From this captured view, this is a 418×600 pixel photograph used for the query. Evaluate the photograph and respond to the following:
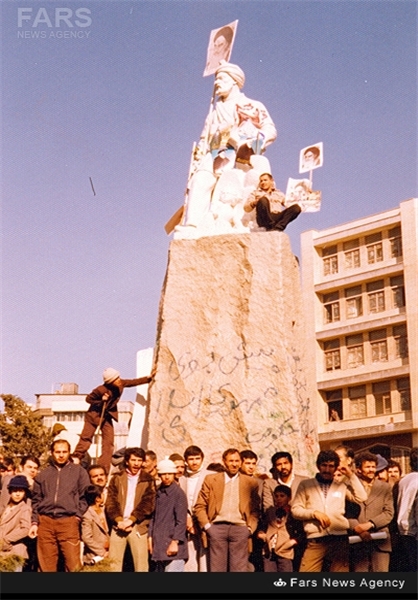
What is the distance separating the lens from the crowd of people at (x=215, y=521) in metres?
7.22

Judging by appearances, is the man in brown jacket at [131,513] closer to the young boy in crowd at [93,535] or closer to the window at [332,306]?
the young boy in crowd at [93,535]

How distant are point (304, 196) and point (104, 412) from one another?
5125mm

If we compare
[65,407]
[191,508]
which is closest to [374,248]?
[65,407]

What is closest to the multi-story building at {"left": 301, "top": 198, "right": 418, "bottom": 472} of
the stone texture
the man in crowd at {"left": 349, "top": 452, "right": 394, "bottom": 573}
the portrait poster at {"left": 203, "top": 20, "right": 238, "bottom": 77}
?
the portrait poster at {"left": 203, "top": 20, "right": 238, "bottom": 77}

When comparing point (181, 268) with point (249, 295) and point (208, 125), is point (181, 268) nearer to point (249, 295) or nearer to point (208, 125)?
point (249, 295)

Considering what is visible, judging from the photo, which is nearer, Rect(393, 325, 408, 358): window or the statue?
the statue

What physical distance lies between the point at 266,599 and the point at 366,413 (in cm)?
3526

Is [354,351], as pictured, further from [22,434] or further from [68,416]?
[22,434]

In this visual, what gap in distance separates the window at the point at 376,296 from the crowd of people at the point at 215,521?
34494 mm

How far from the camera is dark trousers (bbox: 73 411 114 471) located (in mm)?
10016

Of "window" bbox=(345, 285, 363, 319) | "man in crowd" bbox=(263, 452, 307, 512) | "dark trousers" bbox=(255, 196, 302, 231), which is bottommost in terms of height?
"man in crowd" bbox=(263, 452, 307, 512)

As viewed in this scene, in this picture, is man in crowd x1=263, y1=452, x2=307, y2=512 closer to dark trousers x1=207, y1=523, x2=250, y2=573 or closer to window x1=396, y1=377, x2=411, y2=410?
dark trousers x1=207, y1=523, x2=250, y2=573

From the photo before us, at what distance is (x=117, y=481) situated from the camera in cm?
778

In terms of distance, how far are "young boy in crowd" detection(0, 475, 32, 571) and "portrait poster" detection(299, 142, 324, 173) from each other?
28.9 feet
